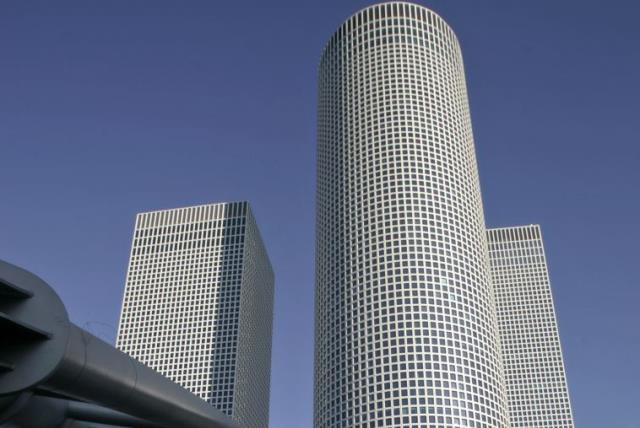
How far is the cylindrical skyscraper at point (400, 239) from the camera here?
137 m

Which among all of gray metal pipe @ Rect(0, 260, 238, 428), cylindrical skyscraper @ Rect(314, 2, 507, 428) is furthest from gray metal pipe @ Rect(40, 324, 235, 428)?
cylindrical skyscraper @ Rect(314, 2, 507, 428)

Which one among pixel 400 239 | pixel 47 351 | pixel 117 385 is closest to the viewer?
pixel 47 351

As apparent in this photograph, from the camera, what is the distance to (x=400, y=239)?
151m

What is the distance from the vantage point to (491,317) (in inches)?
5965

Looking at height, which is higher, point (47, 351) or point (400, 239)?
point (400, 239)

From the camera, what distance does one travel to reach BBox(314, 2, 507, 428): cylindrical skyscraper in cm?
13662

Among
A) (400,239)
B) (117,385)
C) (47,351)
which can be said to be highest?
(400,239)

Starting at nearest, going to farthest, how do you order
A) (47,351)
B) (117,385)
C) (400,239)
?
(47,351) → (117,385) → (400,239)

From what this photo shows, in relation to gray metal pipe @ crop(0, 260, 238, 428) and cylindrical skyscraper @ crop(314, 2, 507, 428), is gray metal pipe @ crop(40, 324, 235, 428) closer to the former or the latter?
gray metal pipe @ crop(0, 260, 238, 428)

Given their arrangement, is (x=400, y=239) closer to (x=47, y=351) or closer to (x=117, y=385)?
(x=117, y=385)

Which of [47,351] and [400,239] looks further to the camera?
[400,239]

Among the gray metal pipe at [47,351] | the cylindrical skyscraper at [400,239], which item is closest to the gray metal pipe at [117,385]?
the gray metal pipe at [47,351]

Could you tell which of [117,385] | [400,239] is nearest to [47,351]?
[117,385]

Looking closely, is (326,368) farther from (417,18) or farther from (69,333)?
(69,333)
